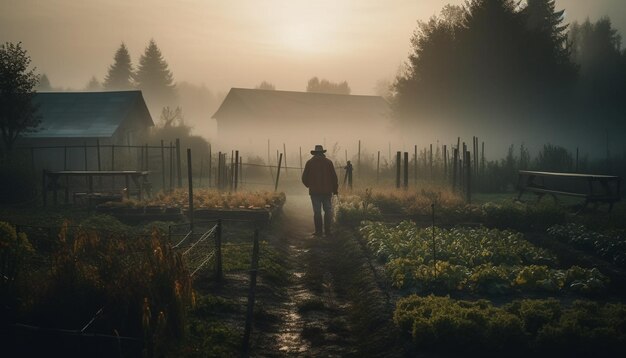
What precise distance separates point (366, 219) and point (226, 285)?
8071mm

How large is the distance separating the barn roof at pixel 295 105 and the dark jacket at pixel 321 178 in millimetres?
39932

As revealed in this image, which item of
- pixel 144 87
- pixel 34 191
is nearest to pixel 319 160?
pixel 34 191

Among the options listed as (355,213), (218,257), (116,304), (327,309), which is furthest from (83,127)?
(116,304)

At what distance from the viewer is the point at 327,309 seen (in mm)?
Result: 9773

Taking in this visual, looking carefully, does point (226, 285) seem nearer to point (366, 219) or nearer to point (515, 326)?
point (515, 326)

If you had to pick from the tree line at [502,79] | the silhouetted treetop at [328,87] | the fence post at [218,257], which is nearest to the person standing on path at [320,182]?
the fence post at [218,257]

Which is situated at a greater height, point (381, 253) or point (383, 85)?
point (383, 85)

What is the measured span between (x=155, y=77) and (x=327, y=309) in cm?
7953

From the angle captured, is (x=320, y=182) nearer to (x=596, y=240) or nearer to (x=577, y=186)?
(x=596, y=240)

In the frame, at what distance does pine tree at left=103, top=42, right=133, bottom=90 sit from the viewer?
86312 millimetres

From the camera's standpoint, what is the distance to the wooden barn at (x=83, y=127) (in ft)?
106

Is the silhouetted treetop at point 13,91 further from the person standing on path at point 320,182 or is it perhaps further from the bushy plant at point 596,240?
the bushy plant at point 596,240

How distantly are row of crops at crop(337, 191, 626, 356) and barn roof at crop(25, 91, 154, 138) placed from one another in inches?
866

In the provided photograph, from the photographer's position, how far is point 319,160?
55.1ft
